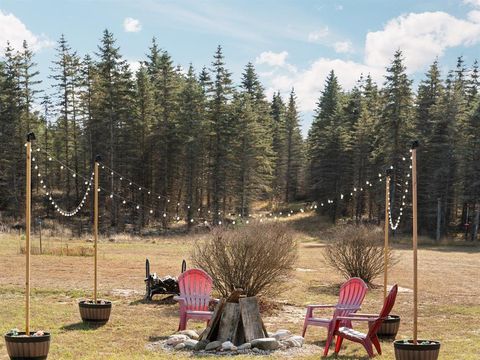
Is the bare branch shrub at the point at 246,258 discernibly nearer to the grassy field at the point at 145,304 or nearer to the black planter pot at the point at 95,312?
the grassy field at the point at 145,304

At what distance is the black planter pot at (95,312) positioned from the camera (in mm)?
10516

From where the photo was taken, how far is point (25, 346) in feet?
23.8

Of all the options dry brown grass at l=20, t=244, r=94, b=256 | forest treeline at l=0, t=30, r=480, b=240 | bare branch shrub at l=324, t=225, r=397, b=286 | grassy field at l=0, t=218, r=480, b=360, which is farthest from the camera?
forest treeline at l=0, t=30, r=480, b=240

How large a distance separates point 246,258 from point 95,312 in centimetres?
324

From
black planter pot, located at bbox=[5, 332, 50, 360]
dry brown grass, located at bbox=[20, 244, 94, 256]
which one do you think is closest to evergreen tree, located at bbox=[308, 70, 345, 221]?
dry brown grass, located at bbox=[20, 244, 94, 256]

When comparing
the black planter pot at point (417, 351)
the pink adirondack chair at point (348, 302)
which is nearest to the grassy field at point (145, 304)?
the pink adirondack chair at point (348, 302)

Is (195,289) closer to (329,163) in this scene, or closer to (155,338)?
(155,338)

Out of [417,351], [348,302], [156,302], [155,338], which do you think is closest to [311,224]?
[156,302]

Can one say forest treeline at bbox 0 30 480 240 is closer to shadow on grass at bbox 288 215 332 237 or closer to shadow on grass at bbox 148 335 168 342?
shadow on grass at bbox 288 215 332 237

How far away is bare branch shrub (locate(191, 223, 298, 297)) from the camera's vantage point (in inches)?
482

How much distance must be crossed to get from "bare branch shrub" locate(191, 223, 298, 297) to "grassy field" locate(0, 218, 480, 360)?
789 mm

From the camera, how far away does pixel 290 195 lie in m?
69.1

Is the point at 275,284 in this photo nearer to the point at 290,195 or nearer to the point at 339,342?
the point at 339,342

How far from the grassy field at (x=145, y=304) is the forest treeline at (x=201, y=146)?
66.8ft
